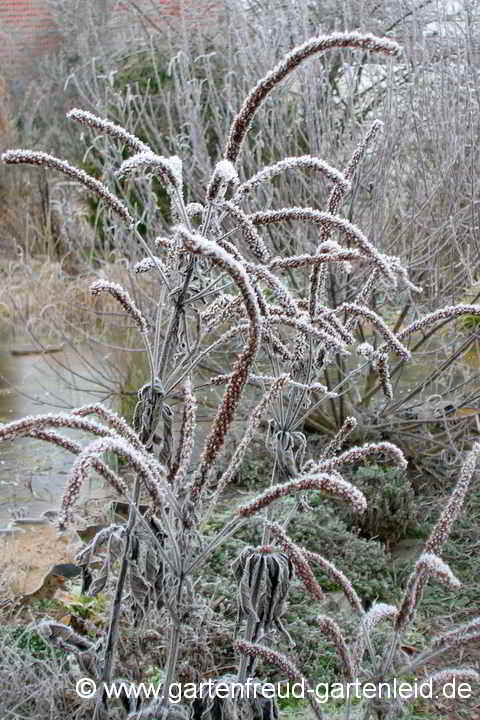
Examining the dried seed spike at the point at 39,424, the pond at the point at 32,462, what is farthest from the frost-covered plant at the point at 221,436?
the pond at the point at 32,462

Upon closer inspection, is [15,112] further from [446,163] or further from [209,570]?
[209,570]

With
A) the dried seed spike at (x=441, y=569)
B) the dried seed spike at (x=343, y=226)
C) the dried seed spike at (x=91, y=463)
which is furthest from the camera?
the dried seed spike at (x=343, y=226)

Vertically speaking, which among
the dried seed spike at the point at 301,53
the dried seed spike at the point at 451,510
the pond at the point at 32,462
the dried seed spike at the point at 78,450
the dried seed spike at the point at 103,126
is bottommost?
the pond at the point at 32,462

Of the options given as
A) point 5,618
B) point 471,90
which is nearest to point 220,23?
point 471,90

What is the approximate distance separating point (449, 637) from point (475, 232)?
114 inches

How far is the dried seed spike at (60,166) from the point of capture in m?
1.36

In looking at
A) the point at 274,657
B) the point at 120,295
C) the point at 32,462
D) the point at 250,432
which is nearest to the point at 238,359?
the point at 250,432

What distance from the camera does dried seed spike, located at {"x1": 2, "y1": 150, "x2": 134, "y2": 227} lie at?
1360 millimetres

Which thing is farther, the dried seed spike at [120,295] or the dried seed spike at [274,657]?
the dried seed spike at [120,295]

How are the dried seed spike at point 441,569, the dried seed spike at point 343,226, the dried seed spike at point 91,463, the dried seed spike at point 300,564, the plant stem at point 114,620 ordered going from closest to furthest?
the dried seed spike at point 91,463 → the dried seed spike at point 441,569 → the dried seed spike at point 343,226 → the dried seed spike at point 300,564 → the plant stem at point 114,620

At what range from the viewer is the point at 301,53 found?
122 cm

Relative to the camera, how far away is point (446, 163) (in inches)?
143

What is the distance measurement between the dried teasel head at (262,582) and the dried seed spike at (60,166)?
659 mm

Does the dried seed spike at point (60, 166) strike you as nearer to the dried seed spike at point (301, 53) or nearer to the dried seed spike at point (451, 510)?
the dried seed spike at point (301, 53)
